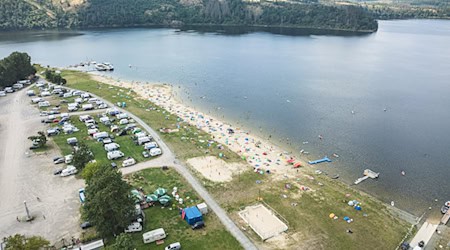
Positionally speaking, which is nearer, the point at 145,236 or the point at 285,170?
the point at 145,236

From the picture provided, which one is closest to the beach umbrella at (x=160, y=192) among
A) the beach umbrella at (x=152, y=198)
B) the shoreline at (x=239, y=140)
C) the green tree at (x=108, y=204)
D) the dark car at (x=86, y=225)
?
the beach umbrella at (x=152, y=198)

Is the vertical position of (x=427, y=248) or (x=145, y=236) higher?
(x=145, y=236)

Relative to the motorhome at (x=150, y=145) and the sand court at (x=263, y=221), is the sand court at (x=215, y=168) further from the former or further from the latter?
the sand court at (x=263, y=221)

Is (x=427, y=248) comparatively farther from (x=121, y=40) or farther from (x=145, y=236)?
(x=121, y=40)

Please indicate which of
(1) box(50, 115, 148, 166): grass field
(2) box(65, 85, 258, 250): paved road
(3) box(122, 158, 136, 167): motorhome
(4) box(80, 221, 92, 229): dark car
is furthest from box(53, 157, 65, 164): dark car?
(4) box(80, 221, 92, 229): dark car

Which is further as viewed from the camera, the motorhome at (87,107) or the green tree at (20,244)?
the motorhome at (87,107)

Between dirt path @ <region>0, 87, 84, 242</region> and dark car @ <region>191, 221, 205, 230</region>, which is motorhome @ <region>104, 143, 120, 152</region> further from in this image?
dark car @ <region>191, 221, 205, 230</region>

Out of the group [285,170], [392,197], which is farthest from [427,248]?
[285,170]
